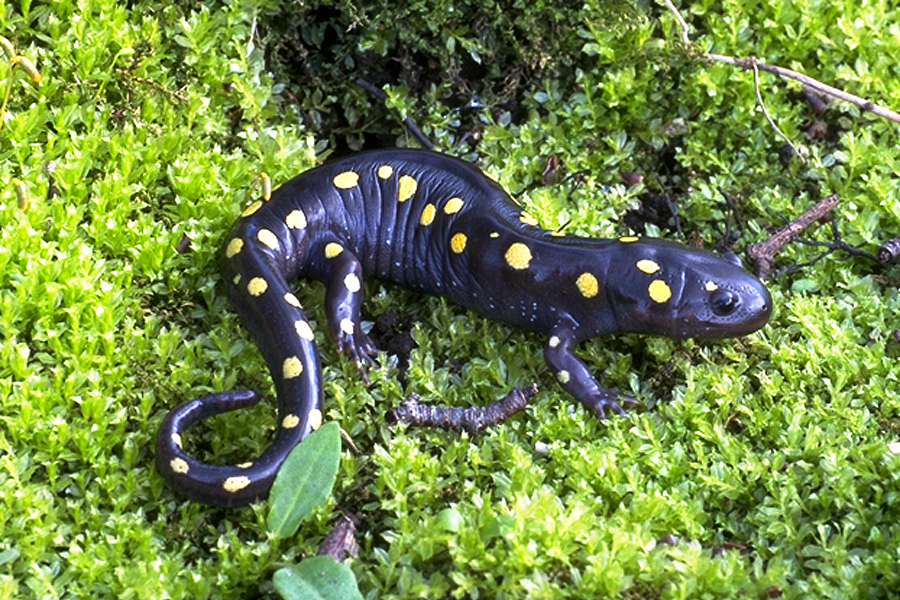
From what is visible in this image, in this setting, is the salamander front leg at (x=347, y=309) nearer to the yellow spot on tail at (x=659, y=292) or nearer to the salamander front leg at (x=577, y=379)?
the salamander front leg at (x=577, y=379)

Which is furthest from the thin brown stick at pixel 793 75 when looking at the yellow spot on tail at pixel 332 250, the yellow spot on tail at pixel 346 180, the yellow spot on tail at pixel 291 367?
the yellow spot on tail at pixel 291 367

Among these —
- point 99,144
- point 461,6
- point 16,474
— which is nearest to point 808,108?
point 461,6

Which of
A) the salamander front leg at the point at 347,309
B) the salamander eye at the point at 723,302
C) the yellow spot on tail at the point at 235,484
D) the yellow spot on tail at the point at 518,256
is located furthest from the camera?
the yellow spot on tail at the point at 518,256

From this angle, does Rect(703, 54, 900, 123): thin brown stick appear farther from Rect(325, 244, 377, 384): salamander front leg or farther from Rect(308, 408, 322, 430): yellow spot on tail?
Rect(308, 408, 322, 430): yellow spot on tail

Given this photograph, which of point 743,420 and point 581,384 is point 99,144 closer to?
point 581,384

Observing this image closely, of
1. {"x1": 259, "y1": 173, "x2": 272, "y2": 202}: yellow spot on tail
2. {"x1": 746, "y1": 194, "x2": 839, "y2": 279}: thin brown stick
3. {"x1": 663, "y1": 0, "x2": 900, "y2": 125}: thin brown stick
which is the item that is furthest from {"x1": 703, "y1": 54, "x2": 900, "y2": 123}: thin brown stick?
{"x1": 259, "y1": 173, "x2": 272, "y2": 202}: yellow spot on tail

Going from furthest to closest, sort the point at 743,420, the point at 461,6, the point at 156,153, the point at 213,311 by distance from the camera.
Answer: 1. the point at 461,6
2. the point at 156,153
3. the point at 213,311
4. the point at 743,420

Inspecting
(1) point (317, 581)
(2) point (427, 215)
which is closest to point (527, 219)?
(2) point (427, 215)
